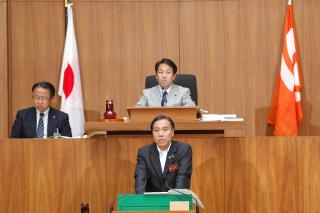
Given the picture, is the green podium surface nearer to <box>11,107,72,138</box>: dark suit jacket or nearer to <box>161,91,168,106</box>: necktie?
<box>161,91,168,106</box>: necktie

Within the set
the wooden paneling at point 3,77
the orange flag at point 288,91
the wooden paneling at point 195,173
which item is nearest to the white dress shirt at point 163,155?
the wooden paneling at point 195,173

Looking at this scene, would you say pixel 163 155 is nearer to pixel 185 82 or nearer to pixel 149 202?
pixel 149 202

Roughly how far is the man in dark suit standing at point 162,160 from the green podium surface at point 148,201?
2.87ft

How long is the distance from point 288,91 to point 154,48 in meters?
1.73

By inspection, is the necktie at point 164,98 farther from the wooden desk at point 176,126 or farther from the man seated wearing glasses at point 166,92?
the wooden desk at point 176,126

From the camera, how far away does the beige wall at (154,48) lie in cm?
841

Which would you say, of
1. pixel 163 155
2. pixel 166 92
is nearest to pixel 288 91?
pixel 166 92

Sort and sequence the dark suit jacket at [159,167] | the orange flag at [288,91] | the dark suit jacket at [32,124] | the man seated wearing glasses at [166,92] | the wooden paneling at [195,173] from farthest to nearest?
the orange flag at [288,91], the dark suit jacket at [32,124], the man seated wearing glasses at [166,92], the wooden paneling at [195,173], the dark suit jacket at [159,167]

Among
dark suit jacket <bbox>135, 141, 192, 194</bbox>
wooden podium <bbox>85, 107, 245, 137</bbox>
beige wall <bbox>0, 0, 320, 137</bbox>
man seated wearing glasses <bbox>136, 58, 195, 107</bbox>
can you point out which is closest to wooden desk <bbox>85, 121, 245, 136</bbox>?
wooden podium <bbox>85, 107, 245, 137</bbox>

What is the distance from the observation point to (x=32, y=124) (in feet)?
22.0

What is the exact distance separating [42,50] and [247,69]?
255 cm

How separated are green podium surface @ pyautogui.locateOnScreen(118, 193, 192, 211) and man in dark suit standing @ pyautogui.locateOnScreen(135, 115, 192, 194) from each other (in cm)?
88

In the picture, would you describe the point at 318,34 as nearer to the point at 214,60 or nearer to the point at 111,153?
the point at 214,60

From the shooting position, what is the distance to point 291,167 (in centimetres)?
601
